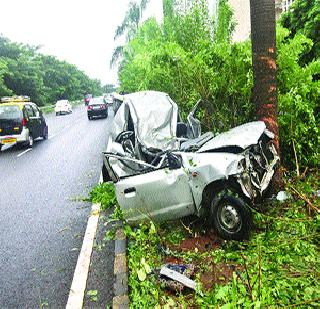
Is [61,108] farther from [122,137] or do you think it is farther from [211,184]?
[211,184]

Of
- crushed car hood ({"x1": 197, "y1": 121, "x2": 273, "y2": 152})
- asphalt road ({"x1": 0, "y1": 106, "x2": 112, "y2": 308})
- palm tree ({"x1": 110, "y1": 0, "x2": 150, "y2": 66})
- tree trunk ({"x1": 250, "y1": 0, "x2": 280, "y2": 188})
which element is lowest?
asphalt road ({"x1": 0, "y1": 106, "x2": 112, "y2": 308})

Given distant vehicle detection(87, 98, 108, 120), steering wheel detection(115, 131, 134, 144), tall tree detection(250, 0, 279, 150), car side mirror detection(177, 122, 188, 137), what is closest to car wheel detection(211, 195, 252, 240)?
tall tree detection(250, 0, 279, 150)

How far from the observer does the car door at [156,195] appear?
4340 mm

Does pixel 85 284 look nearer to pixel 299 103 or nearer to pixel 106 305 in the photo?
pixel 106 305

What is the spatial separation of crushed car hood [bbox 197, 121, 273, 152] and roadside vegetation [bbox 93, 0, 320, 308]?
2.31ft

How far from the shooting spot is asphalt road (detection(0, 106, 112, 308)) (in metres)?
3.90

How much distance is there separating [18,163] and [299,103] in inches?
345

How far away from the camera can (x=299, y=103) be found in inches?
233

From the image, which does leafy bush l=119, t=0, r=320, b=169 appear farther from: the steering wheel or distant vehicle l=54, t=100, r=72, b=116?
distant vehicle l=54, t=100, r=72, b=116

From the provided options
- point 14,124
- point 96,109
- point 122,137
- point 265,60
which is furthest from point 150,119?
point 96,109

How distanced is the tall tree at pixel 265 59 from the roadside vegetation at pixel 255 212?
76 cm

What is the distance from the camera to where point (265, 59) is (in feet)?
16.4

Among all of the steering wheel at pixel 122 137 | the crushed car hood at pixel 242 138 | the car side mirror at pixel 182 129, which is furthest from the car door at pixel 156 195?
the car side mirror at pixel 182 129

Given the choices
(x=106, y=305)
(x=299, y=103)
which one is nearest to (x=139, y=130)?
(x=299, y=103)
